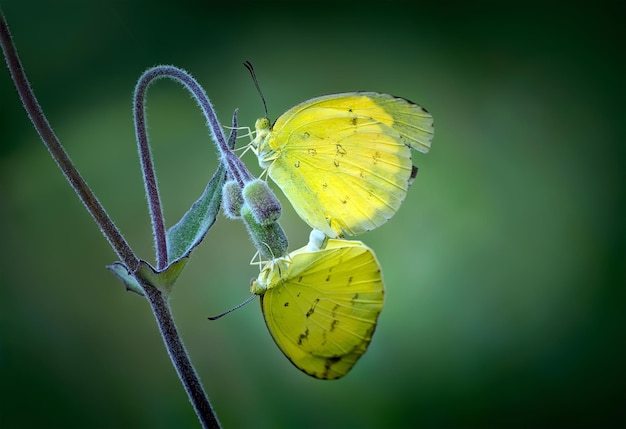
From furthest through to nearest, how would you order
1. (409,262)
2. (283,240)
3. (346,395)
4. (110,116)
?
(110,116)
(409,262)
(346,395)
(283,240)

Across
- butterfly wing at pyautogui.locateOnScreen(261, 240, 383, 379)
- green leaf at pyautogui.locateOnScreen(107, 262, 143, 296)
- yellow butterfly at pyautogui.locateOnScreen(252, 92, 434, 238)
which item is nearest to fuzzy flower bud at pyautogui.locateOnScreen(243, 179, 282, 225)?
butterfly wing at pyautogui.locateOnScreen(261, 240, 383, 379)

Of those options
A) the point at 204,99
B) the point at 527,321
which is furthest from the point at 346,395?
the point at 204,99

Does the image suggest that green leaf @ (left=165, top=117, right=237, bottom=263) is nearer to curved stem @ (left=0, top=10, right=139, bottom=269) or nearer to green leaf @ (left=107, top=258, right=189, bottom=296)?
green leaf @ (left=107, top=258, right=189, bottom=296)

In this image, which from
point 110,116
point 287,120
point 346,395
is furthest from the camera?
point 110,116

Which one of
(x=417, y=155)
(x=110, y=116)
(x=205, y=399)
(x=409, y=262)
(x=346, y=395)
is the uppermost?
(x=110, y=116)

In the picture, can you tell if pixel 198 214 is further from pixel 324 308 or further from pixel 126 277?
pixel 324 308

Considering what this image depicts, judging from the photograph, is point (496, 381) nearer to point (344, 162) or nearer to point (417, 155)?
point (417, 155)

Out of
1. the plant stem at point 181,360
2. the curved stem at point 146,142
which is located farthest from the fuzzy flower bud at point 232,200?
the plant stem at point 181,360

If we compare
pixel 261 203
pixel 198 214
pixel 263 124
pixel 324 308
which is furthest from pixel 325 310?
pixel 263 124
